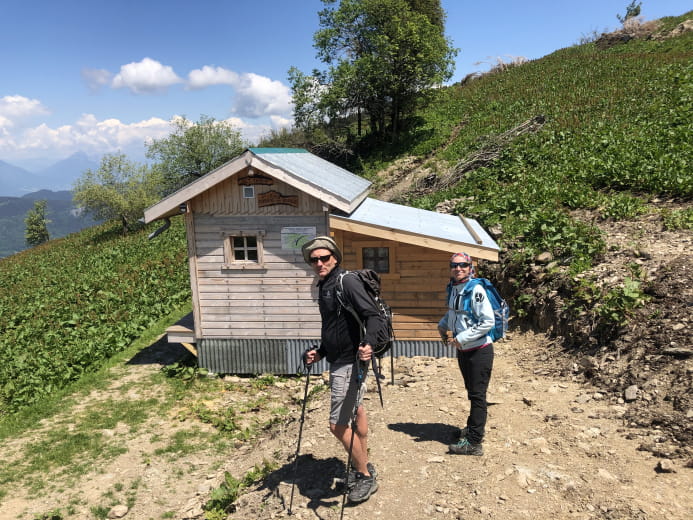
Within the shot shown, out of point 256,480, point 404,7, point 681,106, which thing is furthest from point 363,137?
point 256,480

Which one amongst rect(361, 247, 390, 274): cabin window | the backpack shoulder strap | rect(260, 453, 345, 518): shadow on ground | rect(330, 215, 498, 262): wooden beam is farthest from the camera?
rect(361, 247, 390, 274): cabin window

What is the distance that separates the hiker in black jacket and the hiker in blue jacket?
1.24 metres

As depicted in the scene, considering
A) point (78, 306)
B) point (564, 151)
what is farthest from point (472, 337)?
point (78, 306)

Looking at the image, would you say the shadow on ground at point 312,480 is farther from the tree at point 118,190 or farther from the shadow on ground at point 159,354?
the tree at point 118,190

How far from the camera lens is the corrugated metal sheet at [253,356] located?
11422mm

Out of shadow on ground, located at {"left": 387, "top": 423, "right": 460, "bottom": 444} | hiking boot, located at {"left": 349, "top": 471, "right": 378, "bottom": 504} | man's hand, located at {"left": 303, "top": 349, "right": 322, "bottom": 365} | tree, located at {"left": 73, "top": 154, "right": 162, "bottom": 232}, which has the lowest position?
shadow on ground, located at {"left": 387, "top": 423, "right": 460, "bottom": 444}

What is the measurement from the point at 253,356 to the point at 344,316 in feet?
24.1

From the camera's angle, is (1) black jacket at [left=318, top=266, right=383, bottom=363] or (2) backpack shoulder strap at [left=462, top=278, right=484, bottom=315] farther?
(2) backpack shoulder strap at [left=462, top=278, right=484, bottom=315]

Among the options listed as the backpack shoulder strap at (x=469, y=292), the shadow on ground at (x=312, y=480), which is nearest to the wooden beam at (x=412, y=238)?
the backpack shoulder strap at (x=469, y=292)

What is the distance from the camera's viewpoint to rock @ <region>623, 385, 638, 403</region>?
6.62 metres

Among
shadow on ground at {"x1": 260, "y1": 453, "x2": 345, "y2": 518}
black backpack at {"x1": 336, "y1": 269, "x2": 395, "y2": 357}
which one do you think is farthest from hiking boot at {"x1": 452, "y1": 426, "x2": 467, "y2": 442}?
black backpack at {"x1": 336, "y1": 269, "x2": 395, "y2": 357}

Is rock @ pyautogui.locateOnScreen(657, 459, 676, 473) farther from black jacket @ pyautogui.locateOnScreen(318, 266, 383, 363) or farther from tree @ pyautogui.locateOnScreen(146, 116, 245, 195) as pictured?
tree @ pyautogui.locateOnScreen(146, 116, 245, 195)

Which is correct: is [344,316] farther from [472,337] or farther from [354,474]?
[354,474]

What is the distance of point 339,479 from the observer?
5.91m
